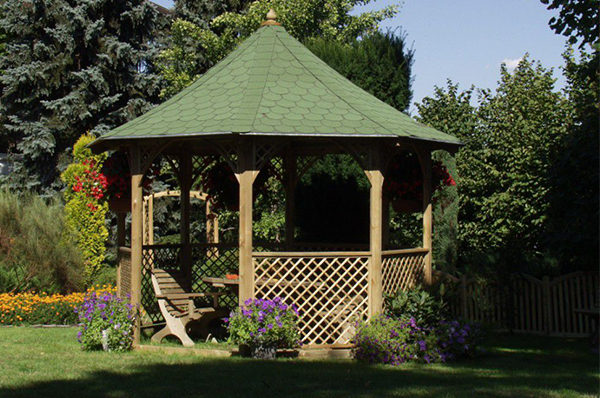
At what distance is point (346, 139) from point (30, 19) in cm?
1795

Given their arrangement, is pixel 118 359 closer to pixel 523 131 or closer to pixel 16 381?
pixel 16 381

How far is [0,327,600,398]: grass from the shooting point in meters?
8.01

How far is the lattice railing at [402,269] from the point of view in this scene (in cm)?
1127

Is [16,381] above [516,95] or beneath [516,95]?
beneath

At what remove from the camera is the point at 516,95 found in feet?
72.1

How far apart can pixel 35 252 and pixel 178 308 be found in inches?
243

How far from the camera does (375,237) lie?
35.6 ft

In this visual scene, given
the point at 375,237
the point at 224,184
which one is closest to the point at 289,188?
the point at 224,184

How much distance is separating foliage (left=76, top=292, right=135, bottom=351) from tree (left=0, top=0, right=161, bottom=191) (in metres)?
14.0

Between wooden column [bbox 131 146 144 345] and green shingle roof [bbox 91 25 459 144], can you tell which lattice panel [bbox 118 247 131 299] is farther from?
green shingle roof [bbox 91 25 459 144]

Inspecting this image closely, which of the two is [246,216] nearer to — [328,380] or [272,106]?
[272,106]

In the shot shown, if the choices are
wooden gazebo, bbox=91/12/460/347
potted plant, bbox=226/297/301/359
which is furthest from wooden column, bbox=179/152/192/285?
Result: potted plant, bbox=226/297/301/359

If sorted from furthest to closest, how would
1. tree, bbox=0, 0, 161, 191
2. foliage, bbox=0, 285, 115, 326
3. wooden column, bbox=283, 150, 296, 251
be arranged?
tree, bbox=0, 0, 161, 191 → foliage, bbox=0, 285, 115, 326 → wooden column, bbox=283, 150, 296, 251

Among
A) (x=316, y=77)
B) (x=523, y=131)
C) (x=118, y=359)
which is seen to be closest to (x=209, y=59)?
(x=523, y=131)
